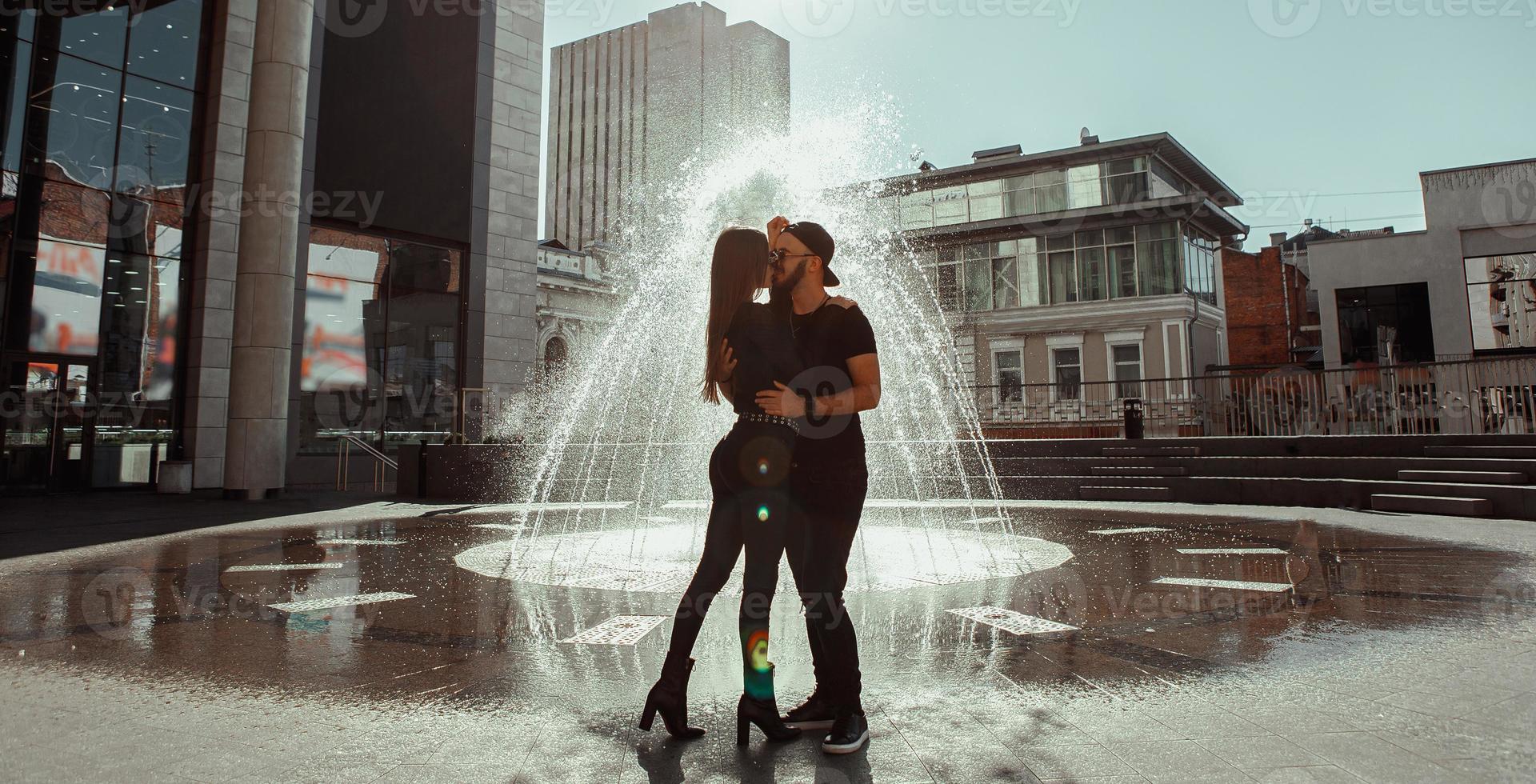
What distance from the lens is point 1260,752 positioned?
8.27 ft

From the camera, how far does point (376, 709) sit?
301cm

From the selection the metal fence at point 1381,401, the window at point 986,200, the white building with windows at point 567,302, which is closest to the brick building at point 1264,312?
the window at point 986,200

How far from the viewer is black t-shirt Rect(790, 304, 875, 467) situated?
2.71m

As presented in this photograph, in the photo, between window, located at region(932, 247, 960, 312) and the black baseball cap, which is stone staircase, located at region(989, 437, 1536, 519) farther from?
window, located at region(932, 247, 960, 312)

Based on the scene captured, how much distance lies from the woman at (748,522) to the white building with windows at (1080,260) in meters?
27.2

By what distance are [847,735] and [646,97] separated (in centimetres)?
8982

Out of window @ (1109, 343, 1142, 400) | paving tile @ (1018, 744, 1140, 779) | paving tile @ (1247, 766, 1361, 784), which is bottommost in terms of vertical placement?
paving tile @ (1018, 744, 1140, 779)

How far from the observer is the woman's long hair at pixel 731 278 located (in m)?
2.88

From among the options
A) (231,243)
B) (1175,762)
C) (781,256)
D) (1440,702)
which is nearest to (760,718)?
(1175,762)

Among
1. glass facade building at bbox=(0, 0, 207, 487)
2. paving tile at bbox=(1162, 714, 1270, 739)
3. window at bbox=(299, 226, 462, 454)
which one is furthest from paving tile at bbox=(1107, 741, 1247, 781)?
glass facade building at bbox=(0, 0, 207, 487)

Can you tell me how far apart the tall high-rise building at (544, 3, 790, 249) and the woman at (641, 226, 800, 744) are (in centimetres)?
8200

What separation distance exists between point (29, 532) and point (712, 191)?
8650 mm

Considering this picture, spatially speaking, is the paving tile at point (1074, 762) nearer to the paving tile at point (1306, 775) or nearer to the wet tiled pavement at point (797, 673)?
the wet tiled pavement at point (797, 673)

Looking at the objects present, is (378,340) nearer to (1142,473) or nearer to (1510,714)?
(1142,473)
